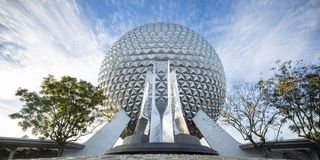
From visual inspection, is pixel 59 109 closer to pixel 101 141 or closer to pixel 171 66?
pixel 101 141

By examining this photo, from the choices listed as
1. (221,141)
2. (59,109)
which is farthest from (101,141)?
(221,141)

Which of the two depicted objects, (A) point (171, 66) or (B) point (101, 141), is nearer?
(B) point (101, 141)

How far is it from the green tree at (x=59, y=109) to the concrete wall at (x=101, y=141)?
1145mm

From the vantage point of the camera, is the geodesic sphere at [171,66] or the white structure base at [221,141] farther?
the geodesic sphere at [171,66]

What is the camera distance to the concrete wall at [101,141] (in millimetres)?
16219

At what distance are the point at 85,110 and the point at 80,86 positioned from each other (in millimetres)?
2234

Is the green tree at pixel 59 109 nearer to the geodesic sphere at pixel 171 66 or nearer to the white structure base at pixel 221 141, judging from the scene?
the geodesic sphere at pixel 171 66

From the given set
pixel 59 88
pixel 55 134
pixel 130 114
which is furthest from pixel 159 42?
pixel 55 134

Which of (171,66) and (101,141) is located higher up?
(171,66)

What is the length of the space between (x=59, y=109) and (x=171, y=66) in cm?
1203

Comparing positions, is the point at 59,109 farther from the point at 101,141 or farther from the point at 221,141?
the point at 221,141

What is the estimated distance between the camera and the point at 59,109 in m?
15.7

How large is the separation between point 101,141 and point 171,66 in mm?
10730

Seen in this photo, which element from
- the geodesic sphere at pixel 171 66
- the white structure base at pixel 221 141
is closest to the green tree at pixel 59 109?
the geodesic sphere at pixel 171 66
